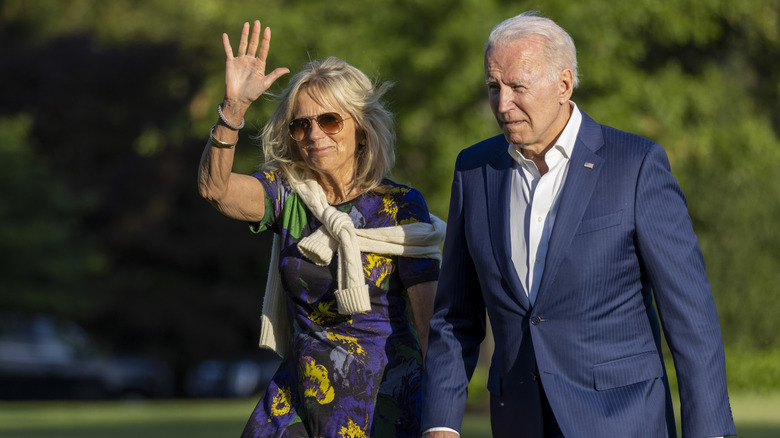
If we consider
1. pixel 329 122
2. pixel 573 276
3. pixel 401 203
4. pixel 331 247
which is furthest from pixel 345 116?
pixel 573 276

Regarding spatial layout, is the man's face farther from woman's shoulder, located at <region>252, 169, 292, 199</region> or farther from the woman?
woman's shoulder, located at <region>252, 169, 292, 199</region>

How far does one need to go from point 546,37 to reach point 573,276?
750 millimetres

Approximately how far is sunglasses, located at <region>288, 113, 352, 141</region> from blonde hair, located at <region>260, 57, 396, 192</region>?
0.05m

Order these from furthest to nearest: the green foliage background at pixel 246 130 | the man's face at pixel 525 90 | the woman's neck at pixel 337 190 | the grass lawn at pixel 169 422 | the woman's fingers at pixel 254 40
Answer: the green foliage background at pixel 246 130, the grass lawn at pixel 169 422, the woman's neck at pixel 337 190, the woman's fingers at pixel 254 40, the man's face at pixel 525 90

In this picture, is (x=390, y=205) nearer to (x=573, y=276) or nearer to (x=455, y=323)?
(x=455, y=323)

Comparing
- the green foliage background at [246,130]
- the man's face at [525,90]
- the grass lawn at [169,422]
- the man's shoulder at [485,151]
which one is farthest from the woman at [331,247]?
the green foliage background at [246,130]

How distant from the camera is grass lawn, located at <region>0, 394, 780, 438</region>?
568 inches

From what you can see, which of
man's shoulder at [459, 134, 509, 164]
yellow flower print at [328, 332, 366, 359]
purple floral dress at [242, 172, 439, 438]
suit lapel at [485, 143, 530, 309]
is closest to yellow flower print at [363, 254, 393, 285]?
purple floral dress at [242, 172, 439, 438]

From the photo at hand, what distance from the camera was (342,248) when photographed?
4.61 metres

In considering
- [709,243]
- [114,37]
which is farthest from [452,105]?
[114,37]

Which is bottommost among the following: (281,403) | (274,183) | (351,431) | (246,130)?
(351,431)

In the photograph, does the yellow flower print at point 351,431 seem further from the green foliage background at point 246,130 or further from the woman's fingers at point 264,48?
the green foliage background at point 246,130

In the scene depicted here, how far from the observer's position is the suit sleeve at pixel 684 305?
369 centimetres

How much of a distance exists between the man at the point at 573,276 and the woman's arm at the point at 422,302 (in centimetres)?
57
